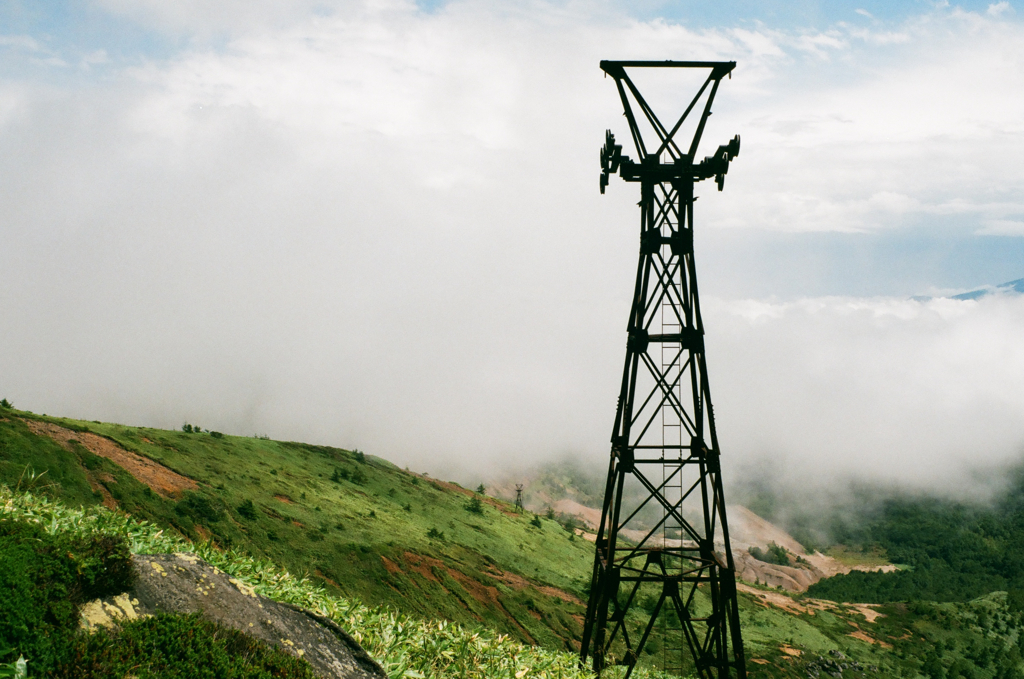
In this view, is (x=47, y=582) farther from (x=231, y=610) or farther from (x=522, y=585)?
(x=522, y=585)

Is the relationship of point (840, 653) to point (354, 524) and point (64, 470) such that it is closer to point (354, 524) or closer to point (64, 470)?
point (354, 524)

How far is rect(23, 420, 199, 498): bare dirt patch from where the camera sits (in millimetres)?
24219

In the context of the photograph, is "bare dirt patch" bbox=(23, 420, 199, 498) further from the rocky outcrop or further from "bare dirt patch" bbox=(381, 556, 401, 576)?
the rocky outcrop

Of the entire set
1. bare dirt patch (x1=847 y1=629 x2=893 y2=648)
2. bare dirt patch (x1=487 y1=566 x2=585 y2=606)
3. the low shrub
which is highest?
the low shrub

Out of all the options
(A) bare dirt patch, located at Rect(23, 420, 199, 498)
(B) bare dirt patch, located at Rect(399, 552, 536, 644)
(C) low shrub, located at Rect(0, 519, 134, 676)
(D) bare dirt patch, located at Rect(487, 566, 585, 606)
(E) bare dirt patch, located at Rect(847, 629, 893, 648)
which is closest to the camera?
(C) low shrub, located at Rect(0, 519, 134, 676)

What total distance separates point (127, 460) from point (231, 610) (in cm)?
2222

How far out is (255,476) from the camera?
111ft

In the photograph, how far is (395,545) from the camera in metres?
31.2

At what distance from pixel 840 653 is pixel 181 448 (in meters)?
42.5

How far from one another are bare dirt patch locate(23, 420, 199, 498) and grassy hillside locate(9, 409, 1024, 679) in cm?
8

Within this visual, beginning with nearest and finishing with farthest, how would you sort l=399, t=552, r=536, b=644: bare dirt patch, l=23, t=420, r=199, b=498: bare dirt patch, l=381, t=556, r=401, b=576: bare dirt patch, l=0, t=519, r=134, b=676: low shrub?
l=0, t=519, r=134, b=676: low shrub → l=23, t=420, r=199, b=498: bare dirt patch → l=381, t=556, r=401, b=576: bare dirt patch → l=399, t=552, r=536, b=644: bare dirt patch

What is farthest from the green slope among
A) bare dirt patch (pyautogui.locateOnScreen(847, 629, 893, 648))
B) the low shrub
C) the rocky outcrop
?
bare dirt patch (pyautogui.locateOnScreen(847, 629, 893, 648))

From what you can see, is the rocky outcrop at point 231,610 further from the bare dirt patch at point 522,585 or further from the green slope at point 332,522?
the bare dirt patch at point 522,585

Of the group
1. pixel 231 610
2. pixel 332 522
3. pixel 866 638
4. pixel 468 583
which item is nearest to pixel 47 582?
pixel 231 610
